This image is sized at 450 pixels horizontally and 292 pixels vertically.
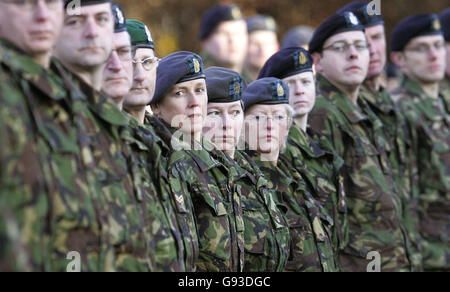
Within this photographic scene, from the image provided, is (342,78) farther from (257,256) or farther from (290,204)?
(257,256)

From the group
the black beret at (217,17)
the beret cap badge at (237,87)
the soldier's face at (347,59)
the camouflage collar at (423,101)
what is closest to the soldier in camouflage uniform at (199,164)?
the beret cap badge at (237,87)

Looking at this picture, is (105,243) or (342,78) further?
(342,78)

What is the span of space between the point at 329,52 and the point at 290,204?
1.87 meters

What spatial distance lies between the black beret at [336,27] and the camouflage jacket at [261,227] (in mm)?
2150

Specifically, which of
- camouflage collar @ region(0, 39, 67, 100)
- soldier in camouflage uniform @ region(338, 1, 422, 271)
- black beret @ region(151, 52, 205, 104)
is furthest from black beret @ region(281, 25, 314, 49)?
camouflage collar @ region(0, 39, 67, 100)

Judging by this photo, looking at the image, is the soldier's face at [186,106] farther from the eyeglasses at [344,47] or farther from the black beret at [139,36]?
the eyeglasses at [344,47]

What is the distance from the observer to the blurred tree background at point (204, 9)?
65.0 feet

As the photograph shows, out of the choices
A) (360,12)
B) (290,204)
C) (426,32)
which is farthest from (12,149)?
(426,32)

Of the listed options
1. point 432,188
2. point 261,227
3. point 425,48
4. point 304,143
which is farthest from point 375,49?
point 261,227

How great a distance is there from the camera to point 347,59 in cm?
852

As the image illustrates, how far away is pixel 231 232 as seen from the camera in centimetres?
625

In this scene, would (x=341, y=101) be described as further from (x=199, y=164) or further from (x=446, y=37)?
(x=446, y=37)

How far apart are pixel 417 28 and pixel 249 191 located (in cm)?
418

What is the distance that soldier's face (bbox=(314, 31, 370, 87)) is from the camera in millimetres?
8516
